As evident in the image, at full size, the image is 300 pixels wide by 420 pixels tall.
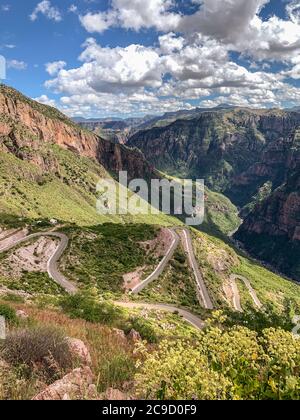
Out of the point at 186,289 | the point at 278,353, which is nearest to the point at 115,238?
the point at 186,289

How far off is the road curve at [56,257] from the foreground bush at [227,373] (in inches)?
2487

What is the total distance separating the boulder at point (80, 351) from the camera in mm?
12931

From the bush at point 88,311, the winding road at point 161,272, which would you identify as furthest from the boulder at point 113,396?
the winding road at point 161,272

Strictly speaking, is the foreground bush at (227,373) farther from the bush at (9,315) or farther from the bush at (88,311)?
the bush at (88,311)

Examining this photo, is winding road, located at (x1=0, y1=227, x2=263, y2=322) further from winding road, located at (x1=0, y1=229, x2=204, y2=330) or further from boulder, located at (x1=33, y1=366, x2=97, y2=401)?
boulder, located at (x1=33, y1=366, x2=97, y2=401)

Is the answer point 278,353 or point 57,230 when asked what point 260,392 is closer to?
point 278,353

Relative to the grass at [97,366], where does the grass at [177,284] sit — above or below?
below

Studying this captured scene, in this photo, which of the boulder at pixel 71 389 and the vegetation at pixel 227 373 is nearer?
the vegetation at pixel 227 373

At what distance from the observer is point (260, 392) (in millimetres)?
7941

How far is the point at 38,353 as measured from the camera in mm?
12320

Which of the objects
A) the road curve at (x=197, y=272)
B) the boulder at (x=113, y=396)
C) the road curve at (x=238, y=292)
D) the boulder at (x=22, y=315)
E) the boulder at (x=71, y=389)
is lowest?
the road curve at (x=238, y=292)

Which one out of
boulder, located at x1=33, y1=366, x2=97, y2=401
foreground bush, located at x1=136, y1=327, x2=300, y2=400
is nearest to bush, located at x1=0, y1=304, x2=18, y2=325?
boulder, located at x1=33, y1=366, x2=97, y2=401
